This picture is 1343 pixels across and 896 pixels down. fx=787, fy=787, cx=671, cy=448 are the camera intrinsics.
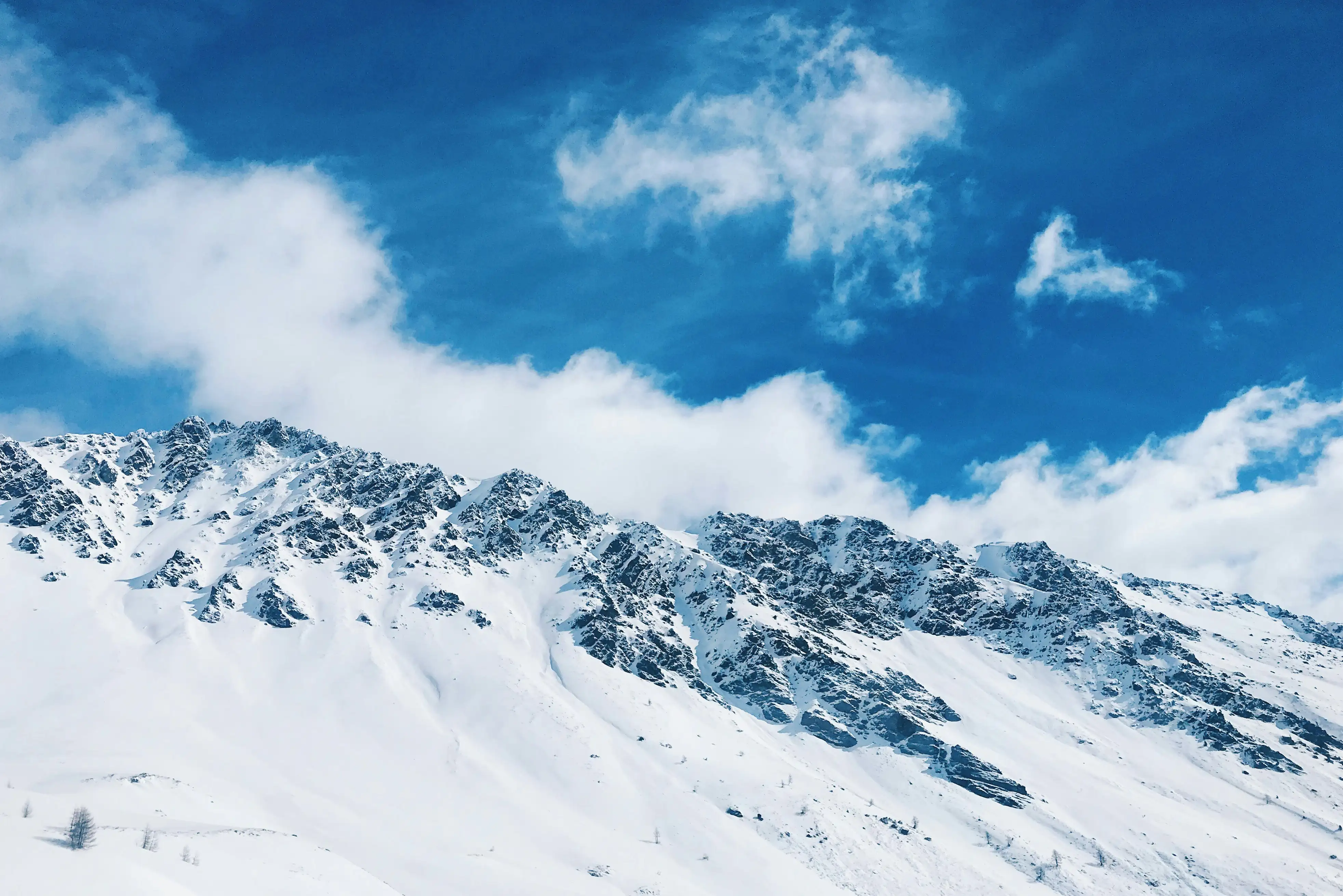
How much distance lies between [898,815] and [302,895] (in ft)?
366

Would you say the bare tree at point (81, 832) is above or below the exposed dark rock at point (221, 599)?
below

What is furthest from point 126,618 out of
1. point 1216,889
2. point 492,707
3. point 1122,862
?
point 1216,889

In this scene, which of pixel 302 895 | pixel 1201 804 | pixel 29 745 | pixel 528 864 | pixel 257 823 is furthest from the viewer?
pixel 1201 804

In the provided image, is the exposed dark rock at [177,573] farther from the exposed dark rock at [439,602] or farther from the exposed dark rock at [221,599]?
the exposed dark rock at [439,602]

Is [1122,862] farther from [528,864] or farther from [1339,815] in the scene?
[528,864]

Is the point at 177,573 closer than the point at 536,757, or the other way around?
the point at 536,757

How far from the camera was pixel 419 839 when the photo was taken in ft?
349

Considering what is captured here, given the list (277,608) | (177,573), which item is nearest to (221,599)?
(277,608)

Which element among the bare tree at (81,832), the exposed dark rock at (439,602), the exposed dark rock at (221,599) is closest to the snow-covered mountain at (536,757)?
the exposed dark rock at (221,599)

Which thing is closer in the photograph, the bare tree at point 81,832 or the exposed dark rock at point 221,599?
the bare tree at point 81,832

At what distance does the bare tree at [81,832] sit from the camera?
51719 millimetres

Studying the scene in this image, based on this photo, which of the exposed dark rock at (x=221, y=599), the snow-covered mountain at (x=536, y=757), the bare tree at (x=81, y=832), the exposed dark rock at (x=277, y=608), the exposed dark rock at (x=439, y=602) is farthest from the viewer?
the exposed dark rock at (x=439, y=602)

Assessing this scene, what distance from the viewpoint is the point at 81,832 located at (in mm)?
52094

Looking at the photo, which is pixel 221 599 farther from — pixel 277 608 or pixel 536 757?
pixel 536 757
